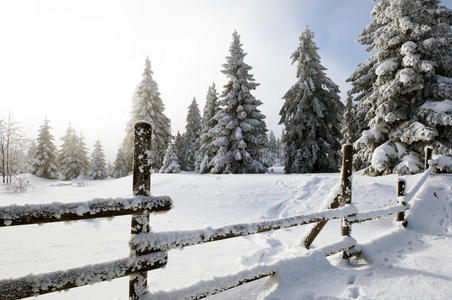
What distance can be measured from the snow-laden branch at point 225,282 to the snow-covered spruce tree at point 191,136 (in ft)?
119

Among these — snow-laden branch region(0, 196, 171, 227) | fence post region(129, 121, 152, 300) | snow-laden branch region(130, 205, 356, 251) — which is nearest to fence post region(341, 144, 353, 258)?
snow-laden branch region(130, 205, 356, 251)

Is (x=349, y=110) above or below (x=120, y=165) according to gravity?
above

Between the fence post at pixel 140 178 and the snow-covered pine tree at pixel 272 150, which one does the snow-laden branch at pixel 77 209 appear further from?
the snow-covered pine tree at pixel 272 150

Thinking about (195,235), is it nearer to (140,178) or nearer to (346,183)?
(140,178)

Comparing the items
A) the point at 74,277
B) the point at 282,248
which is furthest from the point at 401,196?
the point at 74,277

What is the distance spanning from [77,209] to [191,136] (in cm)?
3898

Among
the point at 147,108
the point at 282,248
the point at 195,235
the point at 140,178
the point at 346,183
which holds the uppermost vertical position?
the point at 147,108

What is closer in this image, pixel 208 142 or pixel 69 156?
pixel 208 142

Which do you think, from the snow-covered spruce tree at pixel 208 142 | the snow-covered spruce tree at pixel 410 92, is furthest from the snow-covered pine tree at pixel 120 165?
the snow-covered spruce tree at pixel 410 92

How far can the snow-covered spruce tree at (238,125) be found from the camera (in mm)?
18750

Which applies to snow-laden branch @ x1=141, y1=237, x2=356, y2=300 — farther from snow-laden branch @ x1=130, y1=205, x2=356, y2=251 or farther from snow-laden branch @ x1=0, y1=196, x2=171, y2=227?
snow-laden branch @ x1=0, y1=196, x2=171, y2=227

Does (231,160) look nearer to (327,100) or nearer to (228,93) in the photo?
(228,93)

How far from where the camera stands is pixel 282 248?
4.85 metres

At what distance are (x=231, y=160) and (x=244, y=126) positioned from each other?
117 inches
